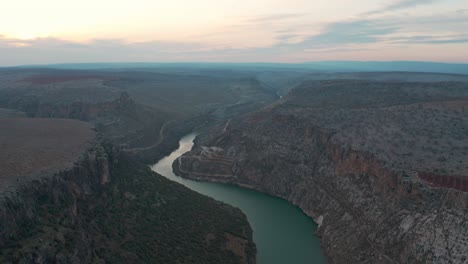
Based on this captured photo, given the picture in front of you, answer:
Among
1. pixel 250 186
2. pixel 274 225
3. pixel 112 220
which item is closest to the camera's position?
pixel 112 220

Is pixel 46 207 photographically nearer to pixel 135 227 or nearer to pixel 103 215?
A: pixel 103 215

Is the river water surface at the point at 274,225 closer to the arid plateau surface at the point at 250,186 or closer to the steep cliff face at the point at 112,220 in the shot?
the arid plateau surface at the point at 250,186

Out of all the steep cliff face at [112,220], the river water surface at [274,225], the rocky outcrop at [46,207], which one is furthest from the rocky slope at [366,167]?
the rocky outcrop at [46,207]

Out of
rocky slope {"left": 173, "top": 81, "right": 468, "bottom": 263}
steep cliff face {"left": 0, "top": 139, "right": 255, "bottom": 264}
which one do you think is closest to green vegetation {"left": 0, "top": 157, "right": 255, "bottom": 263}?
steep cliff face {"left": 0, "top": 139, "right": 255, "bottom": 264}

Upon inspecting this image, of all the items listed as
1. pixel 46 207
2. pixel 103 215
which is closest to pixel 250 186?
pixel 103 215

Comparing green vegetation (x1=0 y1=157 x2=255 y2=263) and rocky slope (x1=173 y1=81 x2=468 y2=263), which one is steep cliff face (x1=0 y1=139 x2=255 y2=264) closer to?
green vegetation (x1=0 y1=157 x2=255 y2=263)
